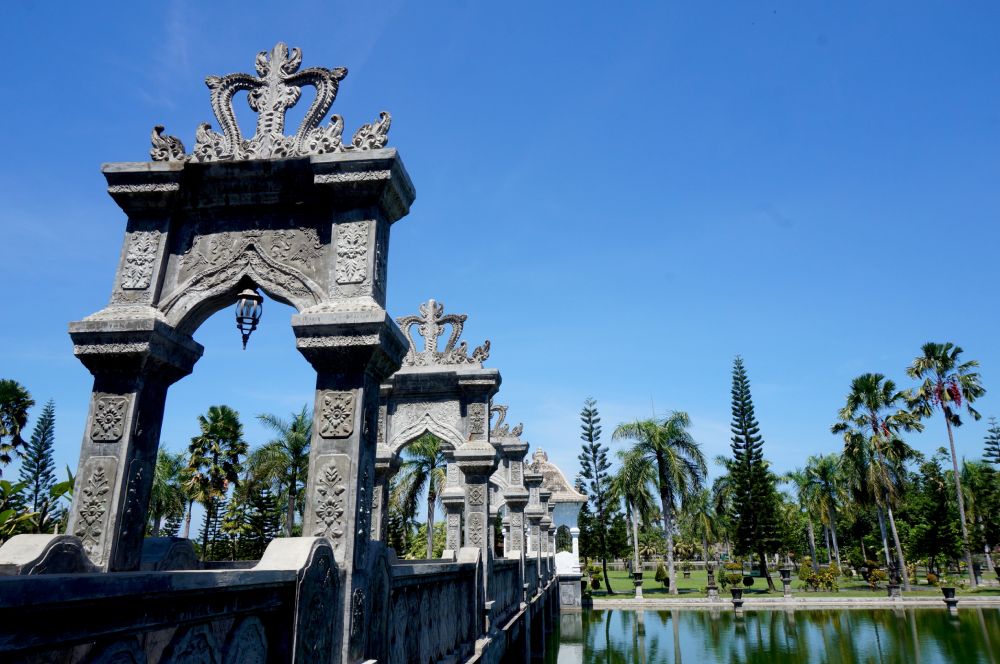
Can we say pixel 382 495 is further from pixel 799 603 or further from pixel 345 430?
pixel 799 603

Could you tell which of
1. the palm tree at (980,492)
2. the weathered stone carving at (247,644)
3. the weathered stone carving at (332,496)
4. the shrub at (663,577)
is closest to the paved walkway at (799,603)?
the shrub at (663,577)

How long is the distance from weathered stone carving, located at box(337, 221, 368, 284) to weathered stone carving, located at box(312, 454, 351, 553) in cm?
138

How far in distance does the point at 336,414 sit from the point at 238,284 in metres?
1.44

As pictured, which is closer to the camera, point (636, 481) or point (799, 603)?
point (799, 603)

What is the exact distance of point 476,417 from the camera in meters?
11.9

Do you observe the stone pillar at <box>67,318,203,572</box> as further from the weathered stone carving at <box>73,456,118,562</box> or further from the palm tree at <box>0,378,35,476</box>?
the palm tree at <box>0,378,35,476</box>

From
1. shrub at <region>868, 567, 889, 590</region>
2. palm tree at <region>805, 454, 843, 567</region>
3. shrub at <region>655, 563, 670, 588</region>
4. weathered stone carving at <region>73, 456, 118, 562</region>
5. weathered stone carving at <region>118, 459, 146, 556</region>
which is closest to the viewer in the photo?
weathered stone carving at <region>73, 456, 118, 562</region>

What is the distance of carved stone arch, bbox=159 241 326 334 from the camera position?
513 cm

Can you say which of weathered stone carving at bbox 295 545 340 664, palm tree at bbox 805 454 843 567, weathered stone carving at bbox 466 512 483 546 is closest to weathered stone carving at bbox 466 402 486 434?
weathered stone carving at bbox 466 512 483 546

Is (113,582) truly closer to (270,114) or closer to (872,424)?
(270,114)

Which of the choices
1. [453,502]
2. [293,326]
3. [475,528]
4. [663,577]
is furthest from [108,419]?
[663,577]

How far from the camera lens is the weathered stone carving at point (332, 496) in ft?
14.6

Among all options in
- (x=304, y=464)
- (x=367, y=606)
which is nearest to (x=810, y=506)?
(x=304, y=464)

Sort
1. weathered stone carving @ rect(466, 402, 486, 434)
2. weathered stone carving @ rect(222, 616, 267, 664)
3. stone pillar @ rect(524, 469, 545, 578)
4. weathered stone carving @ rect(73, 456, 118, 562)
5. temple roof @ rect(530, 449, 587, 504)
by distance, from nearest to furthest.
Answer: weathered stone carving @ rect(222, 616, 267, 664), weathered stone carving @ rect(73, 456, 118, 562), weathered stone carving @ rect(466, 402, 486, 434), stone pillar @ rect(524, 469, 545, 578), temple roof @ rect(530, 449, 587, 504)
